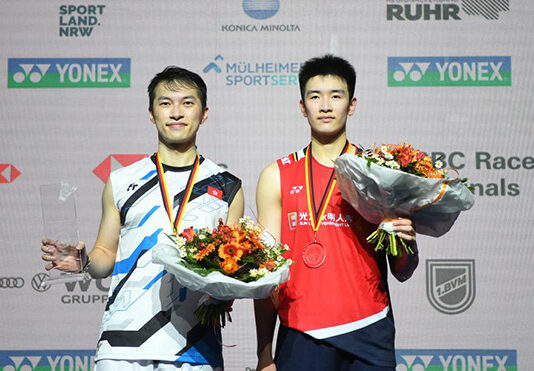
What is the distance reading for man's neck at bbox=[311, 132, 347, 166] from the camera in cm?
266

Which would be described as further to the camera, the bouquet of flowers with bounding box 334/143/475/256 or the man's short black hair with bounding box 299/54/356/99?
the man's short black hair with bounding box 299/54/356/99

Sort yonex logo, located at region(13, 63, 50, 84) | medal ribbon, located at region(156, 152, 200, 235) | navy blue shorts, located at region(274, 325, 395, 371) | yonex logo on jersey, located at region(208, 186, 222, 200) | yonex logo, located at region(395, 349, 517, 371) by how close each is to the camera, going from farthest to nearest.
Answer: yonex logo, located at region(13, 63, 50, 84) → yonex logo, located at region(395, 349, 517, 371) → yonex logo on jersey, located at region(208, 186, 222, 200) → medal ribbon, located at region(156, 152, 200, 235) → navy blue shorts, located at region(274, 325, 395, 371)

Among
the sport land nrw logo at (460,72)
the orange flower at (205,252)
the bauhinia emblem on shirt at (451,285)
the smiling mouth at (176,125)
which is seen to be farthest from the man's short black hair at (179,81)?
the bauhinia emblem on shirt at (451,285)

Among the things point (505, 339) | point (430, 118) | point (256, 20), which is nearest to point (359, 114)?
point (430, 118)

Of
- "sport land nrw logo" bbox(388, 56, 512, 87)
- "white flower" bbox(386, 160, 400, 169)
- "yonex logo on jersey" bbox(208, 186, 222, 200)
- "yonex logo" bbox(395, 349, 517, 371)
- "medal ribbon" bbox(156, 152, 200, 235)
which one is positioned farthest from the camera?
"sport land nrw logo" bbox(388, 56, 512, 87)

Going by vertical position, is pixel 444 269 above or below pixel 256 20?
below

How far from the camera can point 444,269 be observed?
13.6ft

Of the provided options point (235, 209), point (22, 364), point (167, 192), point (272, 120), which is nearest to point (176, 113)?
point (167, 192)

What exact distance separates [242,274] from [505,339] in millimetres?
2599

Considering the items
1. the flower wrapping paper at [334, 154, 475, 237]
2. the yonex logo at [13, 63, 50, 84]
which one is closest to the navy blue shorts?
the flower wrapping paper at [334, 154, 475, 237]

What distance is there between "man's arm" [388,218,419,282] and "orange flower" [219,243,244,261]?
0.59 metres

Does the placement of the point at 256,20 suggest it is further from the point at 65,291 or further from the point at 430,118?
the point at 65,291

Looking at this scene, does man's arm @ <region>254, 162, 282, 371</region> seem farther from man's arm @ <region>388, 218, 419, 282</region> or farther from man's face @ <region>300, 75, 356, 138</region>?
man's arm @ <region>388, 218, 419, 282</region>

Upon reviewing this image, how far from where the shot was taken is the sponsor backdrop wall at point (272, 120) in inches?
163
